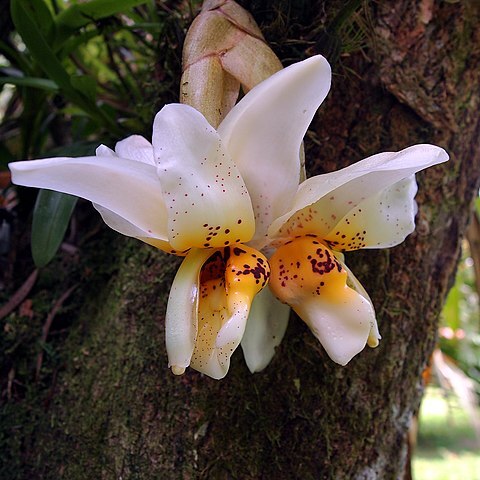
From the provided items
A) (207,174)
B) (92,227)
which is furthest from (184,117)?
(92,227)

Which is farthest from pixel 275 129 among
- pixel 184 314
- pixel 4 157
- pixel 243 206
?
pixel 4 157

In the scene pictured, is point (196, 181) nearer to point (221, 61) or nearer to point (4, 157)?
point (221, 61)

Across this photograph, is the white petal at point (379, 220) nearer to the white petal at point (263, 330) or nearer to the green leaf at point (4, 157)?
the white petal at point (263, 330)

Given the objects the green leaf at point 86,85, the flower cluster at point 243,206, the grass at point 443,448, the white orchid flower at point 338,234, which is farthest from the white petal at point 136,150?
the grass at point 443,448

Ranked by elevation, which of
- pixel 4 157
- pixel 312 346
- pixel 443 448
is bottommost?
pixel 443 448

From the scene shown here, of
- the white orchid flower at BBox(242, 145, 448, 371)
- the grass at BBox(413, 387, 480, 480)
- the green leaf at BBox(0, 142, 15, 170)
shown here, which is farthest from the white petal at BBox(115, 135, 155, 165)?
the grass at BBox(413, 387, 480, 480)

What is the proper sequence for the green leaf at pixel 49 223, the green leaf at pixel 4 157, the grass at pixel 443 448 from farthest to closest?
the grass at pixel 443 448 → the green leaf at pixel 4 157 → the green leaf at pixel 49 223
